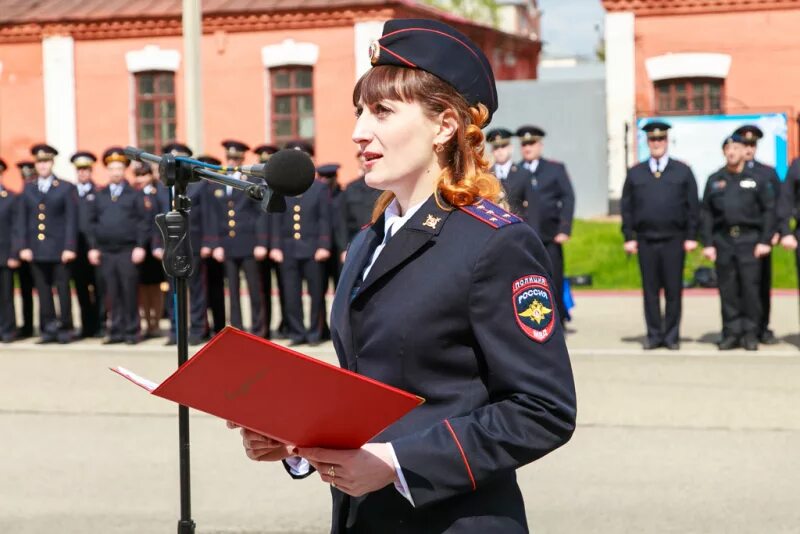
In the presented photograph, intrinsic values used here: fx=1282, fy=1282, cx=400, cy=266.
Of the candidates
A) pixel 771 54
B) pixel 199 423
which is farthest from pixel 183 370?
pixel 771 54

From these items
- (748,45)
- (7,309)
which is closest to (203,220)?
(7,309)

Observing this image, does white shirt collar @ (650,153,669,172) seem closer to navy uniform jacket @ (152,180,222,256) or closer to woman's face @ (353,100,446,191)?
navy uniform jacket @ (152,180,222,256)

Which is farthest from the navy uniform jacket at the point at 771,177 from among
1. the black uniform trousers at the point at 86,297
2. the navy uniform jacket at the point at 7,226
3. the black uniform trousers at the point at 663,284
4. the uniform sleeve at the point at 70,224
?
the navy uniform jacket at the point at 7,226

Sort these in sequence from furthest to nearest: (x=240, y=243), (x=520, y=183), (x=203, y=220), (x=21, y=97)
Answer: (x=21, y=97) → (x=240, y=243) → (x=203, y=220) → (x=520, y=183)

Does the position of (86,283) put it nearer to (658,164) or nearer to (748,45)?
(658,164)

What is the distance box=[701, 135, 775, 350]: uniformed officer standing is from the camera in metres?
12.2

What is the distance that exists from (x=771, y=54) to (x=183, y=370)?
925 inches

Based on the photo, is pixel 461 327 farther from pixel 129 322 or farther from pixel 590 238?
pixel 590 238

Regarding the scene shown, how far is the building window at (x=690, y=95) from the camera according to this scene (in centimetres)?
2448

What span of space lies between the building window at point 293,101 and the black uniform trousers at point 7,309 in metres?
11.4

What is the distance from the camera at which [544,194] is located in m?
13.7

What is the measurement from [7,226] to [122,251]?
1.56 meters

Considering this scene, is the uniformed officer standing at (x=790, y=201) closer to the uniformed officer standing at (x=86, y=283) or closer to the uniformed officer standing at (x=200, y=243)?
the uniformed officer standing at (x=200, y=243)

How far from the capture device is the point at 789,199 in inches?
486
